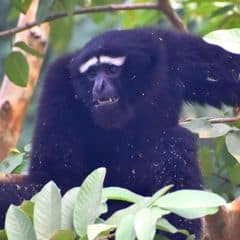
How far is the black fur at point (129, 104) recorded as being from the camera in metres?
3.29

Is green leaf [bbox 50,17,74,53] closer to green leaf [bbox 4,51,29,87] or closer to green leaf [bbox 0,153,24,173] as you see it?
green leaf [bbox 4,51,29,87]

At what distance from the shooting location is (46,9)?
11.7 feet

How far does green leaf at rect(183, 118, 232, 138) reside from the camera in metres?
2.98

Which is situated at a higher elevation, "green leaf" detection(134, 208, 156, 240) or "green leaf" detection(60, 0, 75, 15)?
"green leaf" detection(60, 0, 75, 15)

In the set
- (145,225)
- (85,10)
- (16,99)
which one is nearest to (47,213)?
(145,225)

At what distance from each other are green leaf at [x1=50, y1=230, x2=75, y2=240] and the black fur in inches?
42.4

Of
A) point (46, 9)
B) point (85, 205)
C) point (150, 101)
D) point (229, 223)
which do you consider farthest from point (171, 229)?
point (46, 9)

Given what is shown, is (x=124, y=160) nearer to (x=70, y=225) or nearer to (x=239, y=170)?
(x=239, y=170)

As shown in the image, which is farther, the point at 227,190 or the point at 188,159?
the point at 227,190

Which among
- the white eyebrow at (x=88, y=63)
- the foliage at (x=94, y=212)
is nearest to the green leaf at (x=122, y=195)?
the foliage at (x=94, y=212)

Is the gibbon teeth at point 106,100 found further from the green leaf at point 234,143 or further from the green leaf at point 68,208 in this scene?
the green leaf at point 68,208

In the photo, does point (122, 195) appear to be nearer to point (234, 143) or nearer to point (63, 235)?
point (63, 235)

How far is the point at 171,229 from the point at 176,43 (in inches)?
59.7

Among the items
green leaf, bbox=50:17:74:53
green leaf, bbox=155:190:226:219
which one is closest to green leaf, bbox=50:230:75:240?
green leaf, bbox=155:190:226:219
